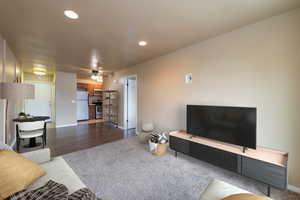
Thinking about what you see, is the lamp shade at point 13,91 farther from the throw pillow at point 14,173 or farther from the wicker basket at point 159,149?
the wicker basket at point 159,149

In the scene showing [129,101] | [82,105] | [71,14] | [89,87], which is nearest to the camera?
[71,14]

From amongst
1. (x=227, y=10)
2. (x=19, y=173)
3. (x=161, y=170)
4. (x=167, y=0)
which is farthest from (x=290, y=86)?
(x=19, y=173)

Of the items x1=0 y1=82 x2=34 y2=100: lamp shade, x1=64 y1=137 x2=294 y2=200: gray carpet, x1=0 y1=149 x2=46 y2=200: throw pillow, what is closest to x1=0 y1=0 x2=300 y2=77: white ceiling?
x1=0 y1=82 x2=34 y2=100: lamp shade

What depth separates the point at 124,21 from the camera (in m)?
2.00

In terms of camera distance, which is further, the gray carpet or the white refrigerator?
the white refrigerator

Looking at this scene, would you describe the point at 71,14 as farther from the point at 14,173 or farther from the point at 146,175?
the point at 146,175

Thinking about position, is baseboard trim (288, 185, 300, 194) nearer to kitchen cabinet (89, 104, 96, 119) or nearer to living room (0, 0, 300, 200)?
living room (0, 0, 300, 200)

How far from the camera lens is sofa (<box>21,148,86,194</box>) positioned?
1.31 m

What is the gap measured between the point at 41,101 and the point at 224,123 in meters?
8.30

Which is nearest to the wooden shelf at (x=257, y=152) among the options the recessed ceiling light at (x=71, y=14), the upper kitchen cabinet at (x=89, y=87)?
the recessed ceiling light at (x=71, y=14)

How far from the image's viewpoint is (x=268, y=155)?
186cm

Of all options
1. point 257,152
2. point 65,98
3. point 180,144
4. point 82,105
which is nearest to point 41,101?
point 82,105

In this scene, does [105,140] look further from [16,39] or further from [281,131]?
[281,131]

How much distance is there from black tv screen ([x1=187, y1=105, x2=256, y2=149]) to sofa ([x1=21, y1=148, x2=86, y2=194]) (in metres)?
2.11
